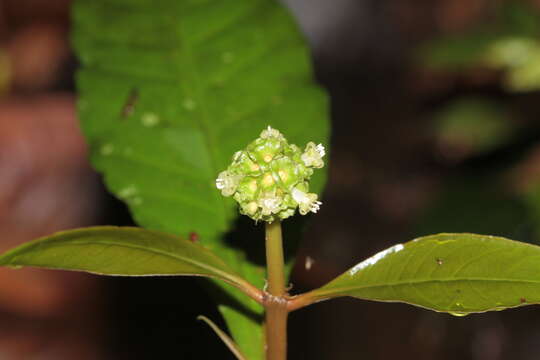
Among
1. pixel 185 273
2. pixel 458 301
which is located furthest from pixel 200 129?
pixel 458 301

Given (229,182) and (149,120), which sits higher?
(149,120)

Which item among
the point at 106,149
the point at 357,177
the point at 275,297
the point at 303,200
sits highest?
the point at 357,177

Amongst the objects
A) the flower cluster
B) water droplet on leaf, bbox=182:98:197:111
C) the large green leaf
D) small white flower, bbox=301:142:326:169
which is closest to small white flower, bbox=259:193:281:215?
the flower cluster

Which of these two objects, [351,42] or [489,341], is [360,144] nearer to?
[351,42]

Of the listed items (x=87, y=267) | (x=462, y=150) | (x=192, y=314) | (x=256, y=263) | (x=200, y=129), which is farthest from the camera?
(x=462, y=150)

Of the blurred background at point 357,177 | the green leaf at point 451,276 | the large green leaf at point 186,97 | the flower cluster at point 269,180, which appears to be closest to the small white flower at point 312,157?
the flower cluster at point 269,180

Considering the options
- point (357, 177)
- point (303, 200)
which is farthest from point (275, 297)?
point (357, 177)

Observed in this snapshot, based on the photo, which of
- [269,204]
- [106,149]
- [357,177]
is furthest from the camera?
[357,177]

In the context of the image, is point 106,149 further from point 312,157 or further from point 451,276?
point 451,276
